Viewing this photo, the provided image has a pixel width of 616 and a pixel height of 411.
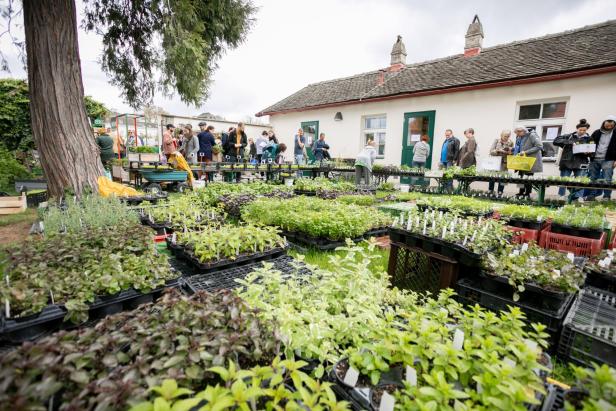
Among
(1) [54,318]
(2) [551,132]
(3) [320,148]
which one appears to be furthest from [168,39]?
(2) [551,132]

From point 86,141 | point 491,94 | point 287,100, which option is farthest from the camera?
point 287,100

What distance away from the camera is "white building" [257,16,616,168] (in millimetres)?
8781

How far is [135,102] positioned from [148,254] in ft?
24.3

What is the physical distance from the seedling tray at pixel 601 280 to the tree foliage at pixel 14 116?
50.9 feet

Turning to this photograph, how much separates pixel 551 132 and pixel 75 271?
39.2 feet

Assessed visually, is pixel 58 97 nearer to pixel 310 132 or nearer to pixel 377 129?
pixel 377 129

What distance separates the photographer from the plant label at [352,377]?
129 cm

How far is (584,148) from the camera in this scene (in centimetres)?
695

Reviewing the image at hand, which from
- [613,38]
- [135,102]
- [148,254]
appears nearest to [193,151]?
[135,102]

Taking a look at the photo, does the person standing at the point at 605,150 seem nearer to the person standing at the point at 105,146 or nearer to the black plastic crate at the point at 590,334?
the black plastic crate at the point at 590,334

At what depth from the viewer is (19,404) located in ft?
2.63


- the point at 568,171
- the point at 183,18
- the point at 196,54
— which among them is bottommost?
the point at 568,171

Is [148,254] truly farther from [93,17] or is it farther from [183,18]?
[93,17]

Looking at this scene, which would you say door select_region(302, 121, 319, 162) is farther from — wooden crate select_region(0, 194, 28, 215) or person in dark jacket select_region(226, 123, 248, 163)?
wooden crate select_region(0, 194, 28, 215)
